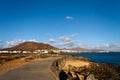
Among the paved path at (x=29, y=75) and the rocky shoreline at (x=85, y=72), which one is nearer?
the rocky shoreline at (x=85, y=72)

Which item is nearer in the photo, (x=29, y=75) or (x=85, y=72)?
(x=29, y=75)

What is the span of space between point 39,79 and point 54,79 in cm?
103

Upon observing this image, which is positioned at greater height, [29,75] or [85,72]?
[29,75]

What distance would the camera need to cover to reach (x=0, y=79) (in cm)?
1534

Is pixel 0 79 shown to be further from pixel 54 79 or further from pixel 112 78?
pixel 112 78

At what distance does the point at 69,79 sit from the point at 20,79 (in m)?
5.70

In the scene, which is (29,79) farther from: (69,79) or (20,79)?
(69,79)

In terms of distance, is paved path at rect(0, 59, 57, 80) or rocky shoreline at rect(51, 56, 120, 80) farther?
paved path at rect(0, 59, 57, 80)

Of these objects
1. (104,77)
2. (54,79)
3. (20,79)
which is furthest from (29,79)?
(104,77)

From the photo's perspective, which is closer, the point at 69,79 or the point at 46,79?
the point at 69,79

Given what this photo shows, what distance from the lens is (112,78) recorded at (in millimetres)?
18672

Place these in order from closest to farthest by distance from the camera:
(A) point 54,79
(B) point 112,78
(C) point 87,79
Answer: (C) point 87,79 < (A) point 54,79 < (B) point 112,78

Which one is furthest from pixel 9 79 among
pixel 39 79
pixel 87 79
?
pixel 87 79

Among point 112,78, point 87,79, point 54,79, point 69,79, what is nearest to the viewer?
point 87,79
